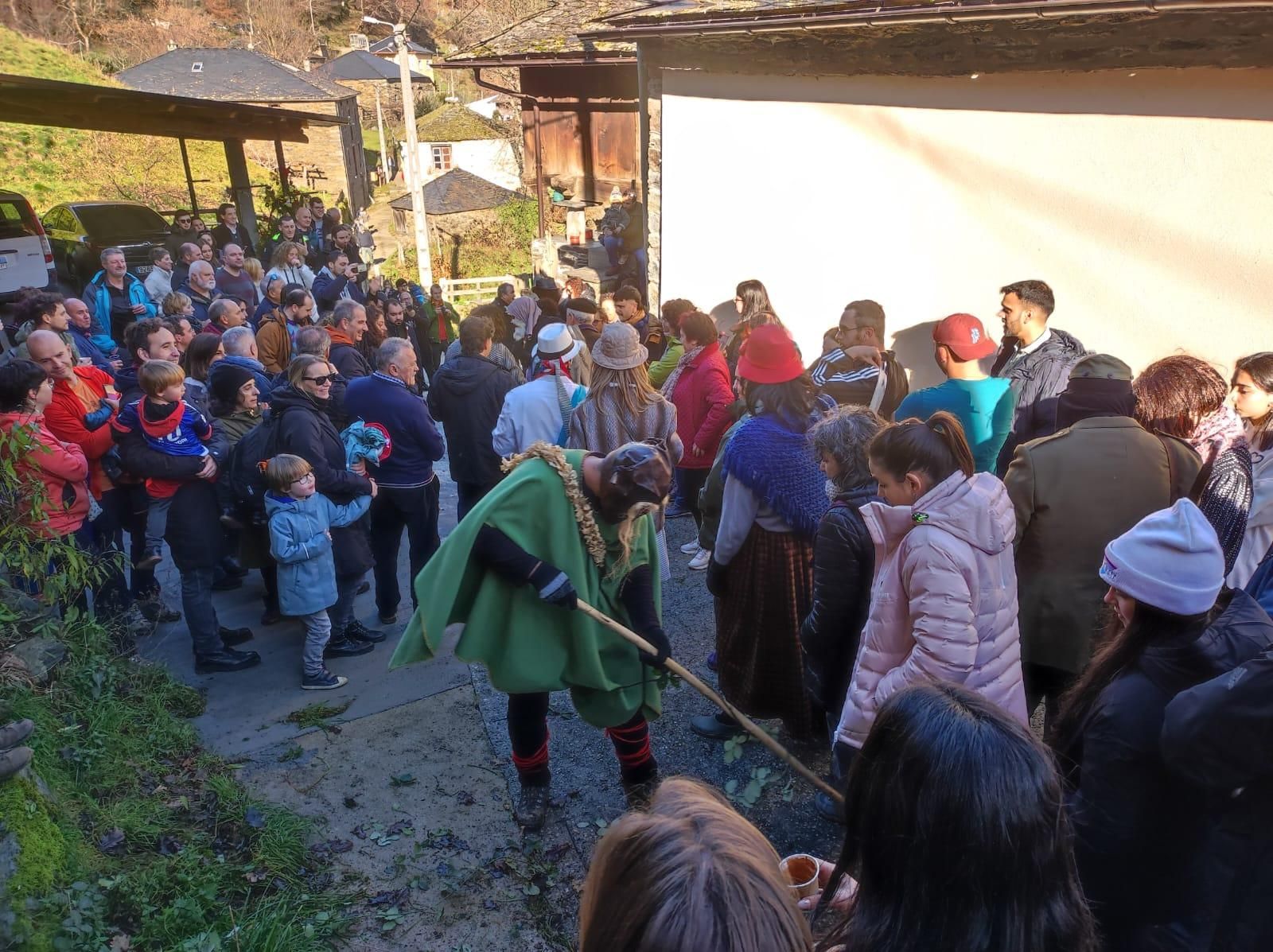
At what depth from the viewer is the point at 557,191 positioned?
614 inches

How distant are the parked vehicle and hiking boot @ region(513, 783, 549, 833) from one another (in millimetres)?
11149

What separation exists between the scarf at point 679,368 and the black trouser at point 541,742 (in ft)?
9.23

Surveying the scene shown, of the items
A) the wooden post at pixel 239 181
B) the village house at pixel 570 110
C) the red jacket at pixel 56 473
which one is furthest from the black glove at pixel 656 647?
the wooden post at pixel 239 181

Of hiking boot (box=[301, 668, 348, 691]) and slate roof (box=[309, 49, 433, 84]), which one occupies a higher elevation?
slate roof (box=[309, 49, 433, 84])

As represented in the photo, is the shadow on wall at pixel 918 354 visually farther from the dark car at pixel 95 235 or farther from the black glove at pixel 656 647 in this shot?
the dark car at pixel 95 235

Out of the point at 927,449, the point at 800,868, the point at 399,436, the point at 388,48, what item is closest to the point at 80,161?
the point at 399,436

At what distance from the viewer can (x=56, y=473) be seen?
4.21 metres

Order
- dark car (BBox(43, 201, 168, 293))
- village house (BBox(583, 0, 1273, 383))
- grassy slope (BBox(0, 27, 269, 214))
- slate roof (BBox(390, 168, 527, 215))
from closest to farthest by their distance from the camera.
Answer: village house (BBox(583, 0, 1273, 383)), dark car (BBox(43, 201, 168, 293)), grassy slope (BBox(0, 27, 269, 214)), slate roof (BBox(390, 168, 527, 215))

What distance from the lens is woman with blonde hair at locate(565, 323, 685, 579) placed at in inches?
176

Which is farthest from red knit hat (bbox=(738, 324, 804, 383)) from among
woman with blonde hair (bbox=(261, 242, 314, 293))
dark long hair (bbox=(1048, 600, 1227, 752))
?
woman with blonde hair (bbox=(261, 242, 314, 293))

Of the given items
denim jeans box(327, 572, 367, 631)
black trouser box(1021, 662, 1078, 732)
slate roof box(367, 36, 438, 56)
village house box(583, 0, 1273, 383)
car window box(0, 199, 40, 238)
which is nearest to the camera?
black trouser box(1021, 662, 1078, 732)

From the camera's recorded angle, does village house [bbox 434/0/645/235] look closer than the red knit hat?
No

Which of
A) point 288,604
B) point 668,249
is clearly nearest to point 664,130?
point 668,249

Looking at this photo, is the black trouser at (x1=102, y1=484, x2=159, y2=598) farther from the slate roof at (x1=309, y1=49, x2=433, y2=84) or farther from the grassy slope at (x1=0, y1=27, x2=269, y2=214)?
the slate roof at (x1=309, y1=49, x2=433, y2=84)
